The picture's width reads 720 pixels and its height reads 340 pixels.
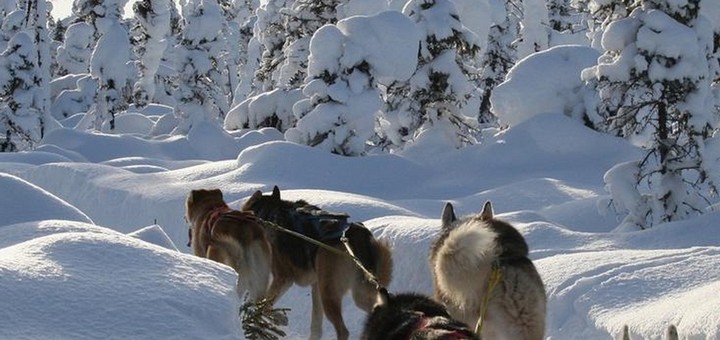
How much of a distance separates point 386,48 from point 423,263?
13.2 metres

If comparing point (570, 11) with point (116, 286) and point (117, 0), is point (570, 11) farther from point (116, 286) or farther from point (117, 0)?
point (116, 286)

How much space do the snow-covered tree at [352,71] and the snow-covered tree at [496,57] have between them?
19135 mm

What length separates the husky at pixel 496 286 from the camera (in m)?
6.30

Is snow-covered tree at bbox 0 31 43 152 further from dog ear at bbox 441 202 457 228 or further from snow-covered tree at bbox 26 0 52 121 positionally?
dog ear at bbox 441 202 457 228

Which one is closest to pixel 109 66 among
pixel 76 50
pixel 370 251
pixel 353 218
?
pixel 76 50

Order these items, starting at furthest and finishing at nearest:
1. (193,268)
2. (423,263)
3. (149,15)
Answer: (149,15) → (423,263) → (193,268)

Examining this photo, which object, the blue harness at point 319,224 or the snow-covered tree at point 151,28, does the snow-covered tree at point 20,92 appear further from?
the blue harness at point 319,224

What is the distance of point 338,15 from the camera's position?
28.1 metres

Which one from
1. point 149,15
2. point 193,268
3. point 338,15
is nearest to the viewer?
point 193,268

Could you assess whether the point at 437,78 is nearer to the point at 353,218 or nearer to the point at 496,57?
the point at 353,218

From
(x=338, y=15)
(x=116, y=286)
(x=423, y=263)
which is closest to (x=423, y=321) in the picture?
(x=116, y=286)

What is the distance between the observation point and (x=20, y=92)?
34.7m

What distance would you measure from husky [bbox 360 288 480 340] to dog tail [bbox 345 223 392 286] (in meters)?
2.72

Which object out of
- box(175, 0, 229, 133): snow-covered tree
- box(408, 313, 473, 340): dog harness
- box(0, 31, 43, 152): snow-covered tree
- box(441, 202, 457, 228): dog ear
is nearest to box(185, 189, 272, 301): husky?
box(441, 202, 457, 228): dog ear
